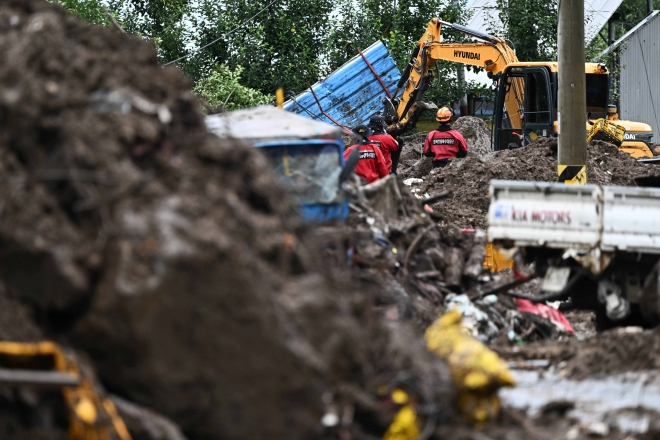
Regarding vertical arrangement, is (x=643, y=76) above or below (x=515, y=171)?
above

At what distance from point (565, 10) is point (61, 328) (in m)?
9.64

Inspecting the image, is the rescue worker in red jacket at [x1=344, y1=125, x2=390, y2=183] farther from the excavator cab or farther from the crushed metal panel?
the excavator cab

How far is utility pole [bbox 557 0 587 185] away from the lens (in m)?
13.5

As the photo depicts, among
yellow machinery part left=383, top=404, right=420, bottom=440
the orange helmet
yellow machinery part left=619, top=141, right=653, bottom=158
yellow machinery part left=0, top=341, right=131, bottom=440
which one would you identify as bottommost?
yellow machinery part left=383, top=404, right=420, bottom=440

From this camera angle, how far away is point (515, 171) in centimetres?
1983

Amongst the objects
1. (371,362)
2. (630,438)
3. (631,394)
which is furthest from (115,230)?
(631,394)

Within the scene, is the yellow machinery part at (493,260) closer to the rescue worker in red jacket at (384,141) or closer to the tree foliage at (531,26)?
the rescue worker in red jacket at (384,141)

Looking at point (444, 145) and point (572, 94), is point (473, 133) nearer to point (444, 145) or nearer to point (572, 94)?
point (444, 145)

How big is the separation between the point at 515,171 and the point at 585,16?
13.8m

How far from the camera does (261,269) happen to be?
529cm

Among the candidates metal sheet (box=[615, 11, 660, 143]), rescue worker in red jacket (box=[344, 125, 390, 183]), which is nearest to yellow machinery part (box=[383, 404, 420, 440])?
rescue worker in red jacket (box=[344, 125, 390, 183])

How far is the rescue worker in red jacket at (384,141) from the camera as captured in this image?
14.8 m

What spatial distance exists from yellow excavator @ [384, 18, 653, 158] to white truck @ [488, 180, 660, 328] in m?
12.0

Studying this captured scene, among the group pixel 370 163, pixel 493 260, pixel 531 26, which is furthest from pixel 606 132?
pixel 493 260
